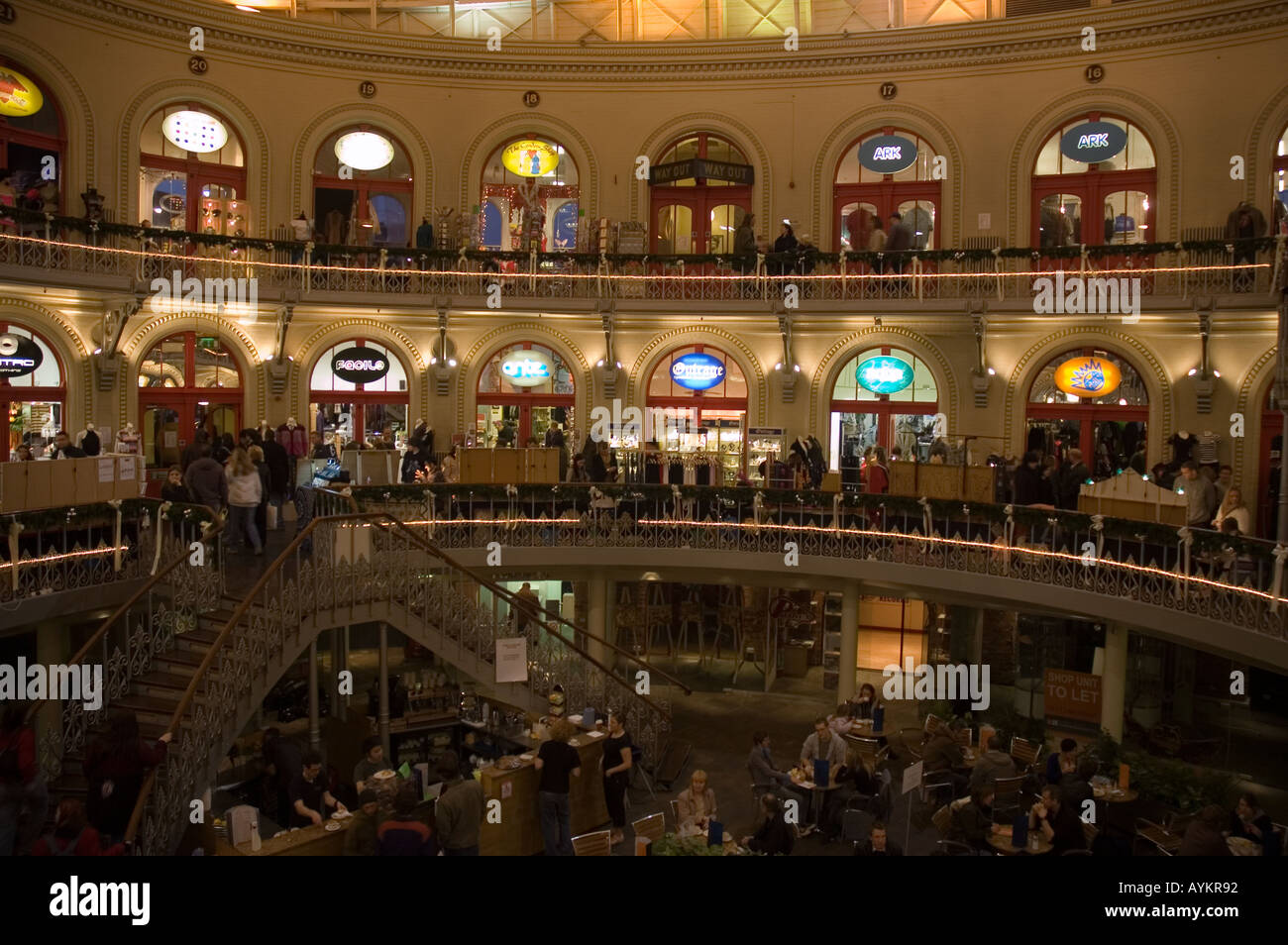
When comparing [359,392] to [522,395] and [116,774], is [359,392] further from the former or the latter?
[116,774]

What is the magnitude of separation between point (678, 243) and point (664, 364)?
330cm

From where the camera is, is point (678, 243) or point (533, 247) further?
point (678, 243)

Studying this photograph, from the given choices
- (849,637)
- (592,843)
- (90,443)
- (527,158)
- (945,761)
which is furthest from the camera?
(527,158)

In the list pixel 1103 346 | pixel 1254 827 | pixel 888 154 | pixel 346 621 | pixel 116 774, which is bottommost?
pixel 1254 827

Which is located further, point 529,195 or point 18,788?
point 529,195

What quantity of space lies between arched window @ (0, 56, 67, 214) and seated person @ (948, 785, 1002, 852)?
19.0 m

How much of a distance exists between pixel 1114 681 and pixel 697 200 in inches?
573

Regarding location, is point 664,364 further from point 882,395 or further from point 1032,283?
point 1032,283

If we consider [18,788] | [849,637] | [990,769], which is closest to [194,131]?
[849,637]

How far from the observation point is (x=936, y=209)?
24.1 metres

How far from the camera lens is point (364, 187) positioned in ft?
82.0

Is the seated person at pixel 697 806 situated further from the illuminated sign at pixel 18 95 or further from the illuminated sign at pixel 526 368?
the illuminated sign at pixel 18 95

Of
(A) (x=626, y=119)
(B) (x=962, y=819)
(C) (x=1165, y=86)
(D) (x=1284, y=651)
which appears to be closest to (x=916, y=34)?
(C) (x=1165, y=86)

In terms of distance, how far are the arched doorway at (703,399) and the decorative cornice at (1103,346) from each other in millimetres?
5761
